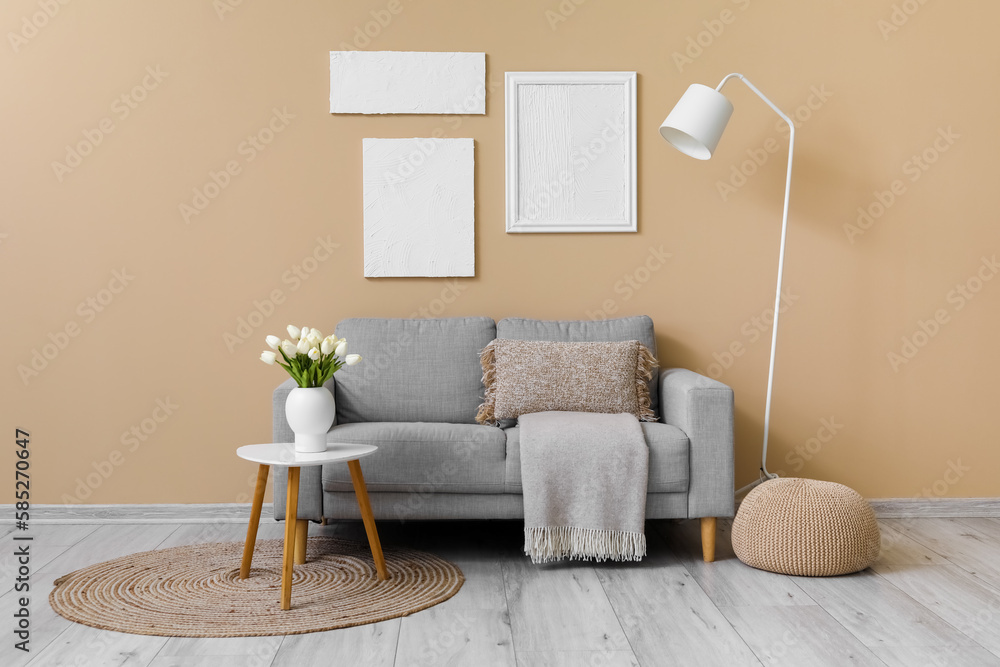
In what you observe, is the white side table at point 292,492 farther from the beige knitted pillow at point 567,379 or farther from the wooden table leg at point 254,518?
the beige knitted pillow at point 567,379

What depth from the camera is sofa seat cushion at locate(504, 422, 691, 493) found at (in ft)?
9.16

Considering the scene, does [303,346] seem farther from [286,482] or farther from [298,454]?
[286,482]

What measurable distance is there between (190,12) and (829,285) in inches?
119

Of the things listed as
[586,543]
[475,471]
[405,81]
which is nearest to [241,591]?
[475,471]

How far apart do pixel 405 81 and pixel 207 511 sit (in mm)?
2040

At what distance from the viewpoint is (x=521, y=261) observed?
139 inches

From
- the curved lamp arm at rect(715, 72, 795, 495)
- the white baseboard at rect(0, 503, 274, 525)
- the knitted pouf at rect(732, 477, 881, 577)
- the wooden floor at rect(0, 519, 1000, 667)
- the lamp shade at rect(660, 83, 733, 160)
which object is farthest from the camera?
the white baseboard at rect(0, 503, 274, 525)

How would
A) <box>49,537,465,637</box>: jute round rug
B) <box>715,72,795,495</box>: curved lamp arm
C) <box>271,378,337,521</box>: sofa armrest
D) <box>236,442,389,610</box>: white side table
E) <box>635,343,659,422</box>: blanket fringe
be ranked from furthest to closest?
1. <box>715,72,795,495</box>: curved lamp arm
2. <box>635,343,659,422</box>: blanket fringe
3. <box>271,378,337,521</box>: sofa armrest
4. <box>236,442,389,610</box>: white side table
5. <box>49,537,465,637</box>: jute round rug

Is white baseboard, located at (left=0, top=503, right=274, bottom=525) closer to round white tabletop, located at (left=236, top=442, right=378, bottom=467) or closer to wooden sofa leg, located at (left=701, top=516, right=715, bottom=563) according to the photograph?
round white tabletop, located at (left=236, top=442, right=378, bottom=467)

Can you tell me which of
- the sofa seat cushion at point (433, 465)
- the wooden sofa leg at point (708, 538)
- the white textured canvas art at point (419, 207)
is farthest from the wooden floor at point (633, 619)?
the white textured canvas art at point (419, 207)

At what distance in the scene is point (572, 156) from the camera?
351cm

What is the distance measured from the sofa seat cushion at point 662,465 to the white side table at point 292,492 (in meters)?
0.49

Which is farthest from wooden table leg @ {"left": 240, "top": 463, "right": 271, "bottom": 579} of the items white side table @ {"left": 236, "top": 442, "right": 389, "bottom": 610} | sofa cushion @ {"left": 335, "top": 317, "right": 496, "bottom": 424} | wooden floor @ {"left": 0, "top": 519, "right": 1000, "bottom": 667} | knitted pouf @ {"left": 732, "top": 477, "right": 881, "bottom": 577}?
knitted pouf @ {"left": 732, "top": 477, "right": 881, "bottom": 577}

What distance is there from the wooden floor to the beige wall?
61 cm
